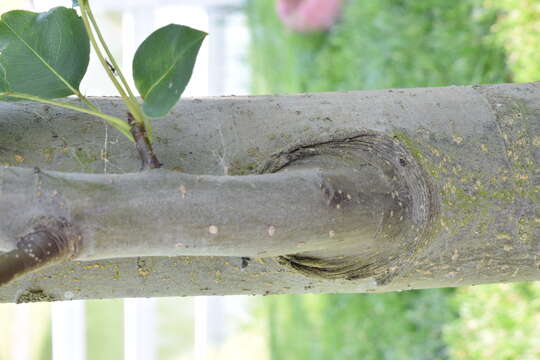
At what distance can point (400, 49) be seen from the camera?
179cm

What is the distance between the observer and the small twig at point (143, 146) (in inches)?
16.7

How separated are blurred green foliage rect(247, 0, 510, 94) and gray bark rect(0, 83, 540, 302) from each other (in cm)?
99

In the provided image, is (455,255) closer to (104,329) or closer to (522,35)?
(522,35)

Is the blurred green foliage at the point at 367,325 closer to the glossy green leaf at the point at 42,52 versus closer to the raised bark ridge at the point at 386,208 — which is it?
the raised bark ridge at the point at 386,208

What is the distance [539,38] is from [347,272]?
100 centimetres

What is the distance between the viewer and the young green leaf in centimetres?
41

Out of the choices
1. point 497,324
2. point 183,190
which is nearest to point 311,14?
point 497,324

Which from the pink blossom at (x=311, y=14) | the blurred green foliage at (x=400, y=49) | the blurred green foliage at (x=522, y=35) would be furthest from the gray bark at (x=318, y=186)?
the pink blossom at (x=311, y=14)

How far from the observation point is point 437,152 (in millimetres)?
521

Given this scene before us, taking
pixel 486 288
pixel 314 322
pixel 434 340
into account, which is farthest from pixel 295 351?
pixel 486 288

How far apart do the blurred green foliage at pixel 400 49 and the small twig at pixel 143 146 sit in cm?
121

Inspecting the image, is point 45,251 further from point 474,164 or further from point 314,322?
point 314,322

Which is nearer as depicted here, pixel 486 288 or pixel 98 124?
pixel 98 124

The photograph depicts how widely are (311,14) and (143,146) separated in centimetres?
203
